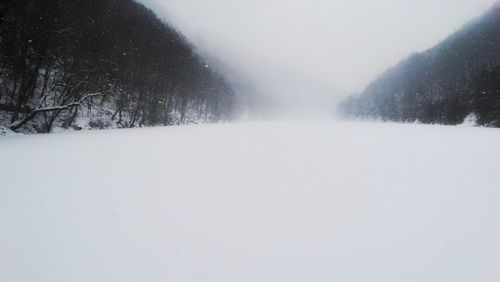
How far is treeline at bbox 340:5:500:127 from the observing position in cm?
4259

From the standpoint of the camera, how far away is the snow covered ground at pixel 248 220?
3.46 metres

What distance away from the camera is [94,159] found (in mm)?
8289

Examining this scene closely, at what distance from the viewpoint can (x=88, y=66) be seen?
28.5 metres

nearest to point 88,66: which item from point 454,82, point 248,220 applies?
point 248,220

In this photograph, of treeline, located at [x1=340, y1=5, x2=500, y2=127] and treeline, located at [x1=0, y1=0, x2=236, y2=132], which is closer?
treeline, located at [x1=0, y1=0, x2=236, y2=132]

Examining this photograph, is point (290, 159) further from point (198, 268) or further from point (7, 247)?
point (7, 247)

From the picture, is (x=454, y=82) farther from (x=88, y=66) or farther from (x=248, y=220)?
(x=248, y=220)

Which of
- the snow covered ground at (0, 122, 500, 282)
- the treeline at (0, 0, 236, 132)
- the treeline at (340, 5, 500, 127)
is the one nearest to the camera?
the snow covered ground at (0, 122, 500, 282)

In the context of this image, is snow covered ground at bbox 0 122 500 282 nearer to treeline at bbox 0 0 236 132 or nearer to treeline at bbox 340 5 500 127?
treeline at bbox 0 0 236 132

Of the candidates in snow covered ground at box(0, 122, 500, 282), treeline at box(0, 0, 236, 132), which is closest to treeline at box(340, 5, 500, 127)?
snow covered ground at box(0, 122, 500, 282)

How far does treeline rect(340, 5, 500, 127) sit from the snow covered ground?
42792 mm

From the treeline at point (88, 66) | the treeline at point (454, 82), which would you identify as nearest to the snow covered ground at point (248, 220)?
the treeline at point (88, 66)

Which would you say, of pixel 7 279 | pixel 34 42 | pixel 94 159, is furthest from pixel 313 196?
pixel 34 42

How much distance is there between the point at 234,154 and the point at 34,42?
2251 cm
